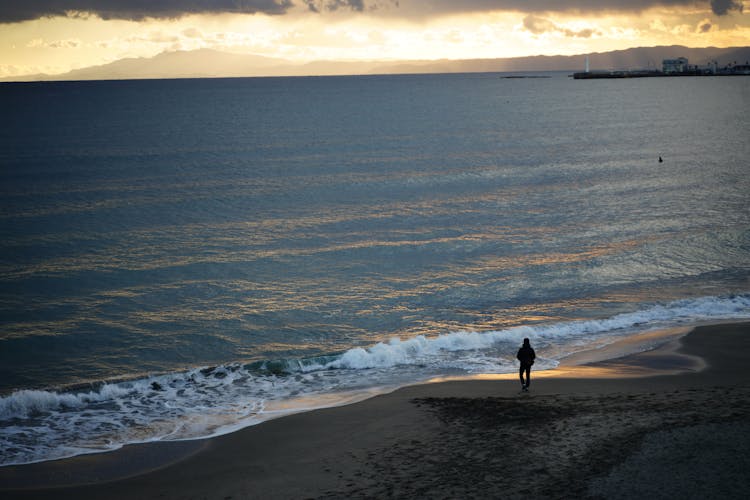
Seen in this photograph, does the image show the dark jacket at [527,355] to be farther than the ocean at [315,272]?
No

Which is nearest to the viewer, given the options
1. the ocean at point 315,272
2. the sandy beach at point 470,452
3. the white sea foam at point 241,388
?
the sandy beach at point 470,452

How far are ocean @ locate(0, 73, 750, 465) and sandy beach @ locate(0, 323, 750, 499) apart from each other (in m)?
1.69


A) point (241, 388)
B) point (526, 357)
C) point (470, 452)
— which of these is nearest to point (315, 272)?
point (241, 388)

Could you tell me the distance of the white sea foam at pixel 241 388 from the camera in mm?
17812

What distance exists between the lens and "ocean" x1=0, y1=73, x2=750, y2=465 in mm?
21688

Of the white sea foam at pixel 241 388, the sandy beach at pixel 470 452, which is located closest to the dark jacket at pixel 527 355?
the sandy beach at pixel 470 452

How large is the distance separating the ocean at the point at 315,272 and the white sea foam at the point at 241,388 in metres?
0.09

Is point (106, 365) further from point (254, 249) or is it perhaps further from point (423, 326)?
point (254, 249)

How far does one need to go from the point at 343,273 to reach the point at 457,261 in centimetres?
667

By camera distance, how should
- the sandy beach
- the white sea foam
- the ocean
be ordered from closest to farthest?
the sandy beach < the white sea foam < the ocean

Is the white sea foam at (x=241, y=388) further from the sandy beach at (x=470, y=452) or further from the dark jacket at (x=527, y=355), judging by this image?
the dark jacket at (x=527, y=355)

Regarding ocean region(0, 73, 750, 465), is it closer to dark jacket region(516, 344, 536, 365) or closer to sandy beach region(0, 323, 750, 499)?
sandy beach region(0, 323, 750, 499)

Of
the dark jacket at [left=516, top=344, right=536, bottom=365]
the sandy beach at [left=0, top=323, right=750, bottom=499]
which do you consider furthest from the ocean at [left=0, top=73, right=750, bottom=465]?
the dark jacket at [left=516, top=344, right=536, bottom=365]

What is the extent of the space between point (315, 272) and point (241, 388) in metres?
12.9
